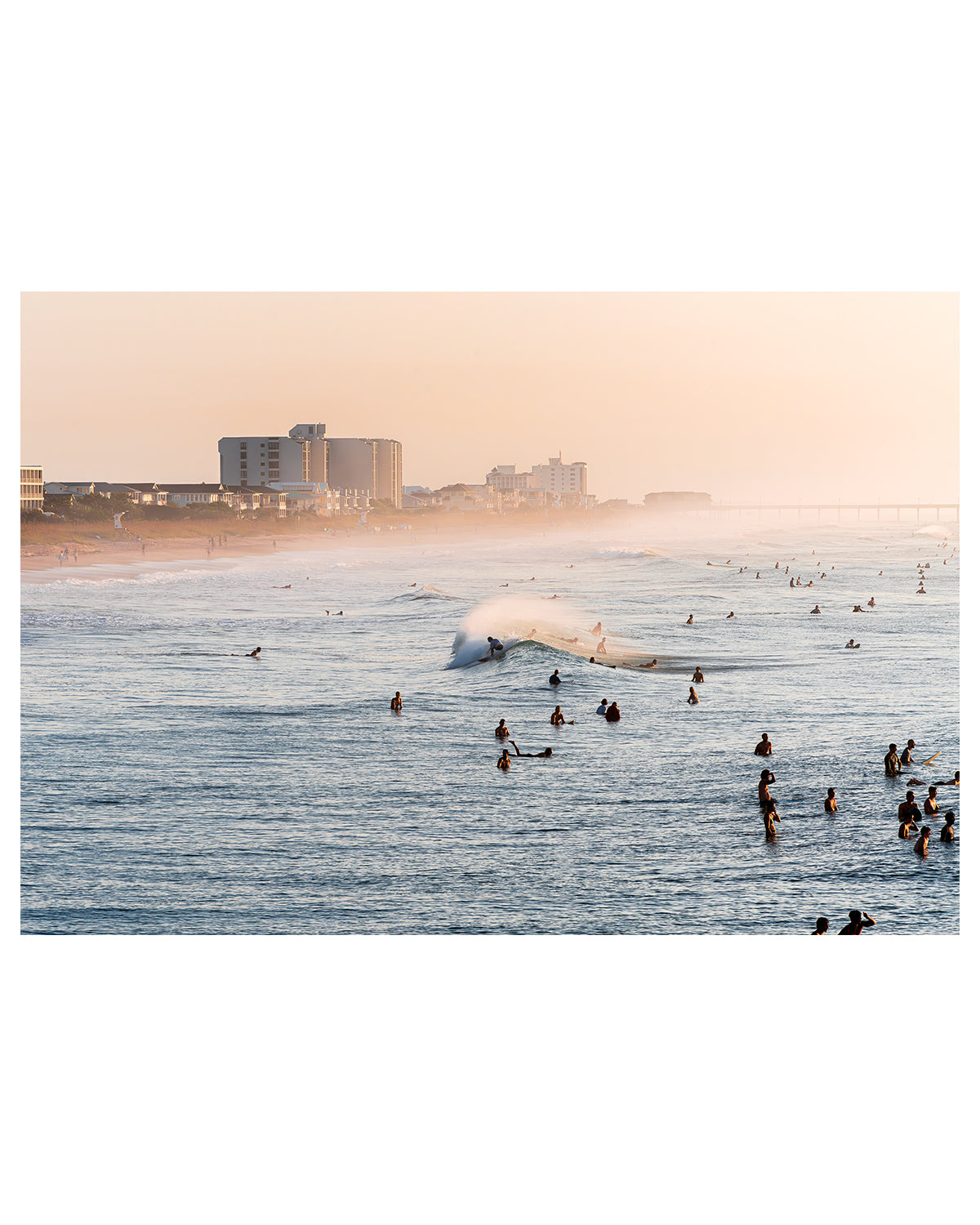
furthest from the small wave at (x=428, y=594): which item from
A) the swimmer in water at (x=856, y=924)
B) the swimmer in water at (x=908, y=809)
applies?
the swimmer in water at (x=856, y=924)

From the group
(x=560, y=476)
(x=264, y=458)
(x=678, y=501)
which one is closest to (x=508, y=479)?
(x=560, y=476)

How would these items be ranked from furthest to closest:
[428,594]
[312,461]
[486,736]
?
1. [428,594]
2. [486,736]
3. [312,461]

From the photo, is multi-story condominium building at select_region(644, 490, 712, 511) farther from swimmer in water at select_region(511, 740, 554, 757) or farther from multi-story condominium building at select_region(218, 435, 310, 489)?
multi-story condominium building at select_region(218, 435, 310, 489)

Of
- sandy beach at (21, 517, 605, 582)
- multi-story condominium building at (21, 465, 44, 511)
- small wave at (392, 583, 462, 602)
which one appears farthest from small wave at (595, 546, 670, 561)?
multi-story condominium building at (21, 465, 44, 511)

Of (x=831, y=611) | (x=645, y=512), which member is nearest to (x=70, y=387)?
(x=645, y=512)

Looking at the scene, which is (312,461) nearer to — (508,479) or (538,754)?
(508,479)

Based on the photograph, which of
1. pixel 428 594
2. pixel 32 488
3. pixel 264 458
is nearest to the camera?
pixel 32 488

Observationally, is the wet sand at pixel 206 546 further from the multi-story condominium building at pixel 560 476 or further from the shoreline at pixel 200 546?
the multi-story condominium building at pixel 560 476
